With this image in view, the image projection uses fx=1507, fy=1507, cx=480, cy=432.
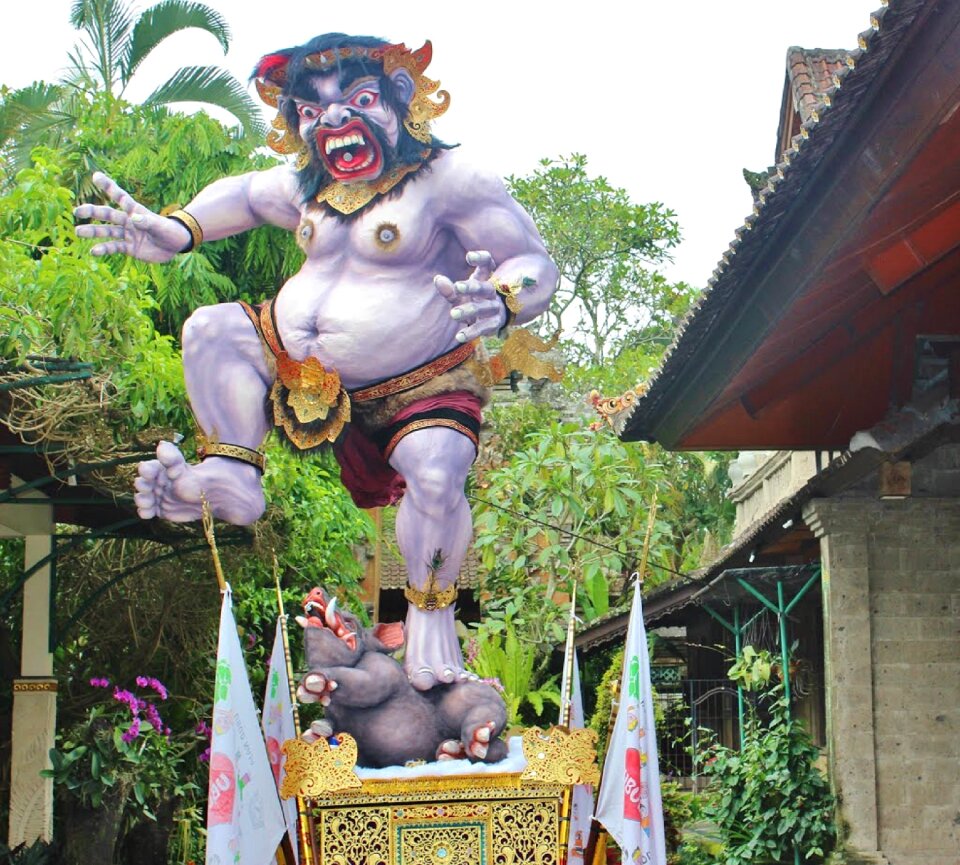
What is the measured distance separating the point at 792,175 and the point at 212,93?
1143cm

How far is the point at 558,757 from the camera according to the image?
590 centimetres

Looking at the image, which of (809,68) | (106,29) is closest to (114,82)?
(106,29)

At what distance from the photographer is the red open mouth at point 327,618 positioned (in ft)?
19.6

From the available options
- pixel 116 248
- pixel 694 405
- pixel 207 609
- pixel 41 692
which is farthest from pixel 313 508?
pixel 116 248

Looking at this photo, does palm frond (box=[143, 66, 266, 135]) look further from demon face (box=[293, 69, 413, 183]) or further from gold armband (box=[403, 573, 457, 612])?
gold armband (box=[403, 573, 457, 612])

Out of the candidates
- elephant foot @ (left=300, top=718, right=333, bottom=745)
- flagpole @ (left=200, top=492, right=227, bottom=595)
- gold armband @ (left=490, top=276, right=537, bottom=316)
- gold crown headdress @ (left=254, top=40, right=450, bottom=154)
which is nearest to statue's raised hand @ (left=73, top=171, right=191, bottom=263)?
gold crown headdress @ (left=254, top=40, right=450, bottom=154)

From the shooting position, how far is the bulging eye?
621 centimetres

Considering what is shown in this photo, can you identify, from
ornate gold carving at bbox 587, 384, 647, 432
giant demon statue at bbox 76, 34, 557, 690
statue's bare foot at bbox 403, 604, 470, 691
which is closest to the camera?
statue's bare foot at bbox 403, 604, 470, 691

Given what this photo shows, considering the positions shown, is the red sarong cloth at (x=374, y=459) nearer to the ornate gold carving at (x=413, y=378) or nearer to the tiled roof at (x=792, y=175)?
the ornate gold carving at (x=413, y=378)

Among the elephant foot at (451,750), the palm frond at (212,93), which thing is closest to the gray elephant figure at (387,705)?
the elephant foot at (451,750)

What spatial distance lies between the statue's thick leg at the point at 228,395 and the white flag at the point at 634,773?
1658 millimetres

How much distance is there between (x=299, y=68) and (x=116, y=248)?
→ 1.06 metres

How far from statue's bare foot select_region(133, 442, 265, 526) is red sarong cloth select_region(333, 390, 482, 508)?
1.40ft

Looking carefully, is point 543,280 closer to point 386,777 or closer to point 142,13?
point 386,777
